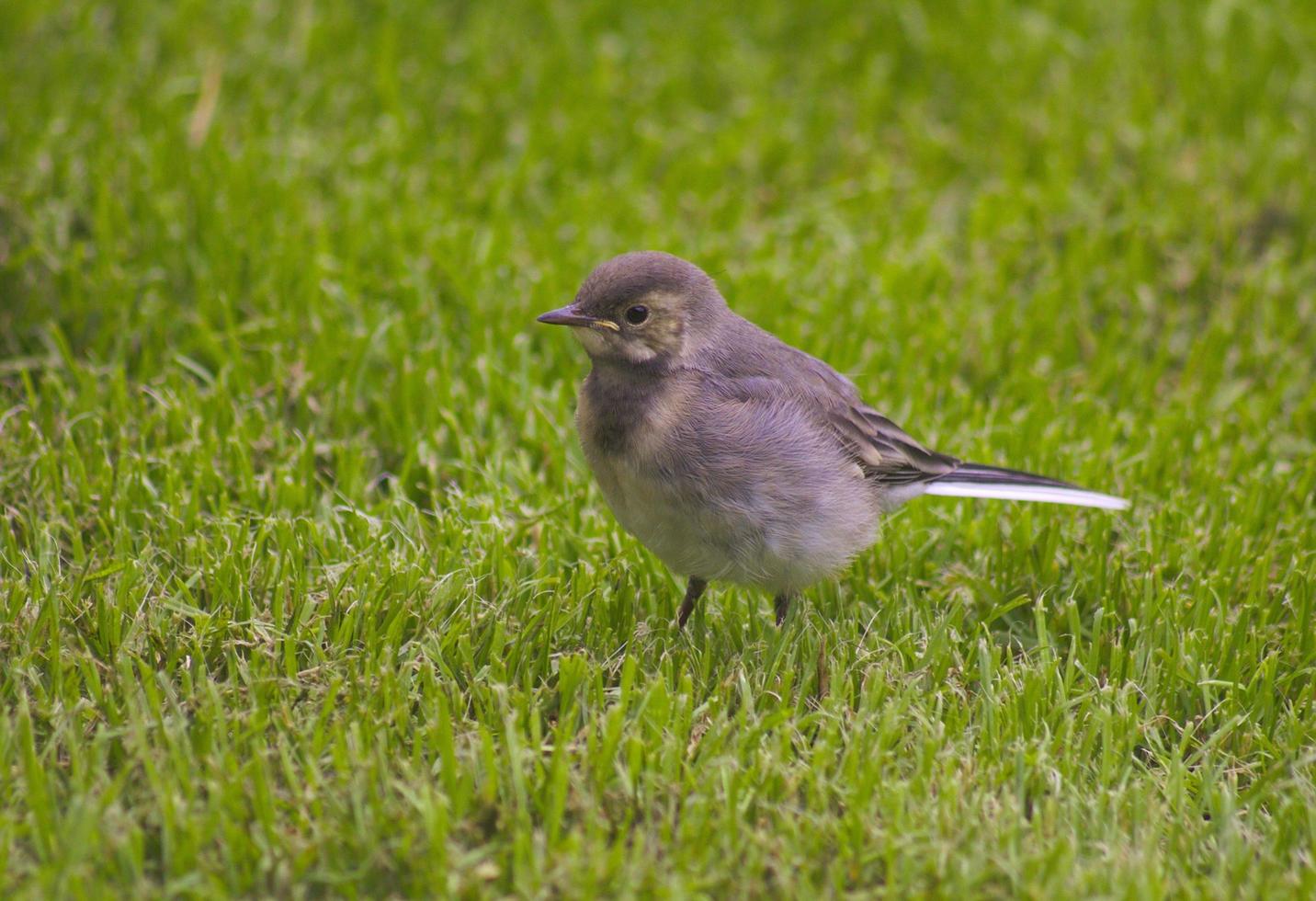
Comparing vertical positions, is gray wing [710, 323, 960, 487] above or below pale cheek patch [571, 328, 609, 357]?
below

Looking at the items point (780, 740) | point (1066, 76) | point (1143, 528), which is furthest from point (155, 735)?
point (1066, 76)

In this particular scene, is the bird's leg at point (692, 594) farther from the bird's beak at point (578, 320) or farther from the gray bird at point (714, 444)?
the bird's beak at point (578, 320)

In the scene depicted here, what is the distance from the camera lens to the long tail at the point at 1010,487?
4762 millimetres

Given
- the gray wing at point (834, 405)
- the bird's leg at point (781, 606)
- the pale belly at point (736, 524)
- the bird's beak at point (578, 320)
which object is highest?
the bird's beak at point (578, 320)

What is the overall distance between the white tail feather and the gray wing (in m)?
0.07

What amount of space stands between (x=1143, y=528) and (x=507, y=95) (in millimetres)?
4254

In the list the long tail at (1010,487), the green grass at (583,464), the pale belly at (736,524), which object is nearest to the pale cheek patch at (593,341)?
the pale belly at (736,524)

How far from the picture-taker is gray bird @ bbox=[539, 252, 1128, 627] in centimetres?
429

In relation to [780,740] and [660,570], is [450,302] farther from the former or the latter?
[780,740]

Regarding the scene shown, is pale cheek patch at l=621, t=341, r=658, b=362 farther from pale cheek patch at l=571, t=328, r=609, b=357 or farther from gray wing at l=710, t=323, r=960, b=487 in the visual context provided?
gray wing at l=710, t=323, r=960, b=487

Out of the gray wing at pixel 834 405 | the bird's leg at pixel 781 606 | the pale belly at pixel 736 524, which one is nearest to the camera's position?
the pale belly at pixel 736 524

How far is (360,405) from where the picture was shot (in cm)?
555

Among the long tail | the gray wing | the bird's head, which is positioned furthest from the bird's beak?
the long tail

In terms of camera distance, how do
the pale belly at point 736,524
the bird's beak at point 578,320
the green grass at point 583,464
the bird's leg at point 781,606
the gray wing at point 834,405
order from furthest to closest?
the bird's leg at point 781,606, the gray wing at point 834,405, the bird's beak at point 578,320, the pale belly at point 736,524, the green grass at point 583,464
